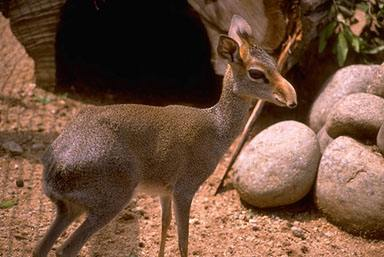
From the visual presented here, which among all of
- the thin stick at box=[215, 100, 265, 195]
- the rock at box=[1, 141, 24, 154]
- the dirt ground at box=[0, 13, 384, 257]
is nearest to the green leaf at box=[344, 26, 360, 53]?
the thin stick at box=[215, 100, 265, 195]

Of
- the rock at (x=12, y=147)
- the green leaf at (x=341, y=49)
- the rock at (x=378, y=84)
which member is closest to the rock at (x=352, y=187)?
the rock at (x=378, y=84)

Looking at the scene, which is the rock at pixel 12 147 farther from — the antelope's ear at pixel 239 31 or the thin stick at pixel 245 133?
the antelope's ear at pixel 239 31

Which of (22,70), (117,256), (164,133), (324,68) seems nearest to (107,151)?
(164,133)

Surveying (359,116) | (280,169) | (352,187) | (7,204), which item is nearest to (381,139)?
(359,116)

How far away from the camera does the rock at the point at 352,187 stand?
171 inches

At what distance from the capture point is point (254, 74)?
3.72 metres

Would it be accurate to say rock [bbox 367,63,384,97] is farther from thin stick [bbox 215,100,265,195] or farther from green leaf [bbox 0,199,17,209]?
green leaf [bbox 0,199,17,209]

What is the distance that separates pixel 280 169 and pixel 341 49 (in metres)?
1.29

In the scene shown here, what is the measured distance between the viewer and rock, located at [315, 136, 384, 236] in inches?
171

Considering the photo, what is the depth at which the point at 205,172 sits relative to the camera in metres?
3.80

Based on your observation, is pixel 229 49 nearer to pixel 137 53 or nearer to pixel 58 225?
pixel 58 225

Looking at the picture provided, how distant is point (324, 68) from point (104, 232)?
2.55 metres

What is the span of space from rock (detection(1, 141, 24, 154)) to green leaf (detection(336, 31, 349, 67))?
8.91 feet

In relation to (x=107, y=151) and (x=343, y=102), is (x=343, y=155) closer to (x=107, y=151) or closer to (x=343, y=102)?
(x=343, y=102)
